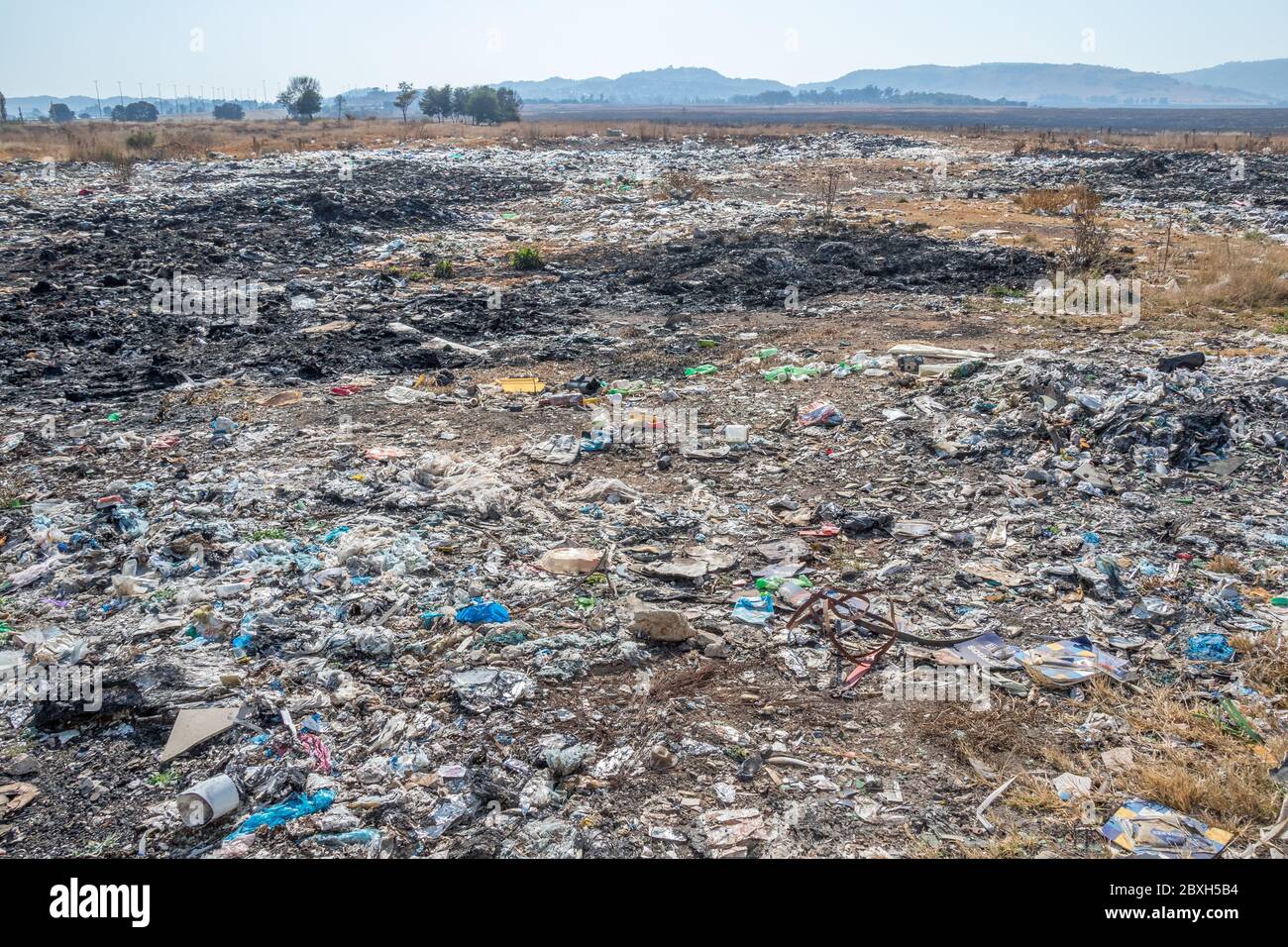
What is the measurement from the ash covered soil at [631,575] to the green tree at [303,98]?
52.5 m

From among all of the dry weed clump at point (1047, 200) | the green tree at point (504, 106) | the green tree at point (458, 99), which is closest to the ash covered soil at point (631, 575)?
the dry weed clump at point (1047, 200)

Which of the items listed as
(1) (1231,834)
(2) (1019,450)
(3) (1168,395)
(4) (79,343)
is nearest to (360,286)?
(4) (79,343)

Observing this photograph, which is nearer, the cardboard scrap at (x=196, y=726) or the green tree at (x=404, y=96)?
the cardboard scrap at (x=196, y=726)

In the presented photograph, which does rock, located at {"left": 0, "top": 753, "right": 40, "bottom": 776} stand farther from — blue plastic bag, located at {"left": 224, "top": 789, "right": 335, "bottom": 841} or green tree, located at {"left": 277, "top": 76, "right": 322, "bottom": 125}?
green tree, located at {"left": 277, "top": 76, "right": 322, "bottom": 125}

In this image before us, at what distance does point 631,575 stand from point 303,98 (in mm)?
60342

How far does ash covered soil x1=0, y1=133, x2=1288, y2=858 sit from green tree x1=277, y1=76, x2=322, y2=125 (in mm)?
52504

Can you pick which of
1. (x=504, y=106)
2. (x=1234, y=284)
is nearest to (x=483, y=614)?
(x=1234, y=284)

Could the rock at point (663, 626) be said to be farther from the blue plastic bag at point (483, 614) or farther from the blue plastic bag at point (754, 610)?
the blue plastic bag at point (483, 614)

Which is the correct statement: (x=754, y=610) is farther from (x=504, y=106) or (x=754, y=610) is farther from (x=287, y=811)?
(x=504, y=106)

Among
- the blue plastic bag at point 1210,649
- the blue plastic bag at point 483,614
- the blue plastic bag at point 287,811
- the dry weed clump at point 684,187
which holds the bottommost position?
the blue plastic bag at point 287,811

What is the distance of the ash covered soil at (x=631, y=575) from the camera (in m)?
2.78

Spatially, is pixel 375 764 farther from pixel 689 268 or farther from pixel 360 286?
pixel 689 268

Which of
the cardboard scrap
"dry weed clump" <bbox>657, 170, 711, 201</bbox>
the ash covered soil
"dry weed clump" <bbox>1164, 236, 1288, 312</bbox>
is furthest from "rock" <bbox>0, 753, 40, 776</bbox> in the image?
"dry weed clump" <bbox>657, 170, 711, 201</bbox>

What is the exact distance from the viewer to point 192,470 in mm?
5211
